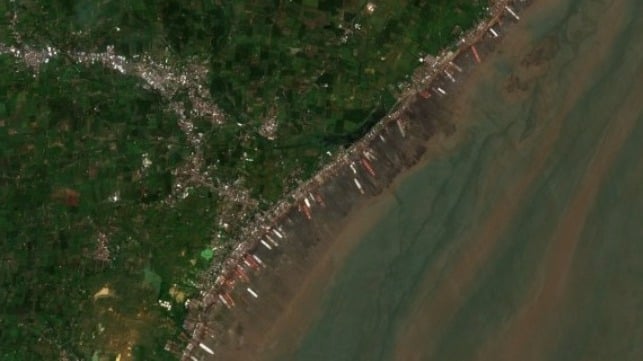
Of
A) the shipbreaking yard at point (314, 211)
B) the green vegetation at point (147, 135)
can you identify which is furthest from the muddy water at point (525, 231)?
the green vegetation at point (147, 135)

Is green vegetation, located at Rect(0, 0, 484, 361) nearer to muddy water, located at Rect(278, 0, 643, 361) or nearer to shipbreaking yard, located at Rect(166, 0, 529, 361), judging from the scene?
shipbreaking yard, located at Rect(166, 0, 529, 361)

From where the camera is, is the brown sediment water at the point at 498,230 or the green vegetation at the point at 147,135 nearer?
the brown sediment water at the point at 498,230

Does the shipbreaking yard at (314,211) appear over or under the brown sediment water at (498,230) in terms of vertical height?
over

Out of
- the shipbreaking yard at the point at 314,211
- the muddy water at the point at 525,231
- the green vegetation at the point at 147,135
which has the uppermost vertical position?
the green vegetation at the point at 147,135

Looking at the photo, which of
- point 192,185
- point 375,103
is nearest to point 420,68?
point 375,103

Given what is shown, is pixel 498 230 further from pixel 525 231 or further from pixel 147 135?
pixel 147 135

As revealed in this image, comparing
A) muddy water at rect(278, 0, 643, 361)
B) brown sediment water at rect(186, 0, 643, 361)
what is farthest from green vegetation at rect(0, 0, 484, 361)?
muddy water at rect(278, 0, 643, 361)

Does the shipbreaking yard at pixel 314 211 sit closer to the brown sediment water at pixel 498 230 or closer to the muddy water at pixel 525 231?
the brown sediment water at pixel 498 230

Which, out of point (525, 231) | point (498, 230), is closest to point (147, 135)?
point (498, 230)
